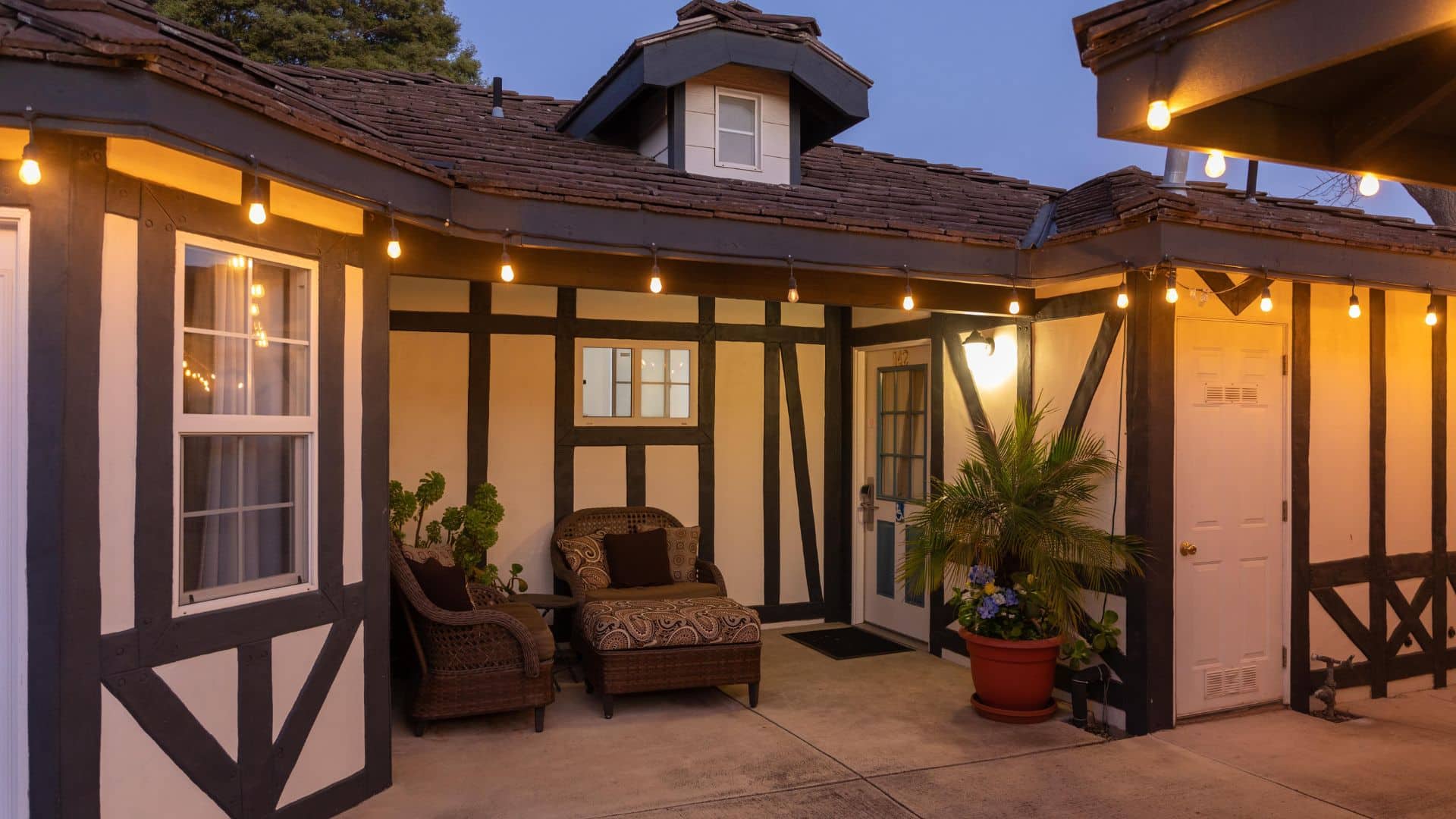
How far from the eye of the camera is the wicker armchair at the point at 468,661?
202 inches

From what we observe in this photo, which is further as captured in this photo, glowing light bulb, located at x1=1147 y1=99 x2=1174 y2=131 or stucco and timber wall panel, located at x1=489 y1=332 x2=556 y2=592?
stucco and timber wall panel, located at x1=489 y1=332 x2=556 y2=592

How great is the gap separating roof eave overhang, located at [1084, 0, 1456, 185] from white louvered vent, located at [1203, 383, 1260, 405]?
8.65ft

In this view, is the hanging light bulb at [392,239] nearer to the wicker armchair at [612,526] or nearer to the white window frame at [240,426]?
the white window frame at [240,426]

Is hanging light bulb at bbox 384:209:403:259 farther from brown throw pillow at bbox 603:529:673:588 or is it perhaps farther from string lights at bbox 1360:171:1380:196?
string lights at bbox 1360:171:1380:196

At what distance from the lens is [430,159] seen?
510 cm

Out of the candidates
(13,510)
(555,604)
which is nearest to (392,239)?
(13,510)

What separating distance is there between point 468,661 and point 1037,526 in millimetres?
3131

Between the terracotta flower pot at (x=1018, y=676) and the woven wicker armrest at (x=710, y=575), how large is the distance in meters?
1.85

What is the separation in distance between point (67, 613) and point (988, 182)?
6.74 meters

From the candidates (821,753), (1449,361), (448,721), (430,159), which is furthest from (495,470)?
(1449,361)

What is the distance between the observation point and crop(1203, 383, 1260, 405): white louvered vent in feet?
18.8

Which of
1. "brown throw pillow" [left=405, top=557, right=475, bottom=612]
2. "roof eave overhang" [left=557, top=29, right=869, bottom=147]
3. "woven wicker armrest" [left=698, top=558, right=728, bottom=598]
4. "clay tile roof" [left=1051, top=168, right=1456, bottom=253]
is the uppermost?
"roof eave overhang" [left=557, top=29, right=869, bottom=147]

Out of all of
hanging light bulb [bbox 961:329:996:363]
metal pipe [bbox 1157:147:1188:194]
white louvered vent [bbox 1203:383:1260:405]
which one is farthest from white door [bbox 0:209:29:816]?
metal pipe [bbox 1157:147:1188:194]

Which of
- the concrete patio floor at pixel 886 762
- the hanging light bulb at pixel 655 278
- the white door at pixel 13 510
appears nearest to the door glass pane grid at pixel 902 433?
the concrete patio floor at pixel 886 762
